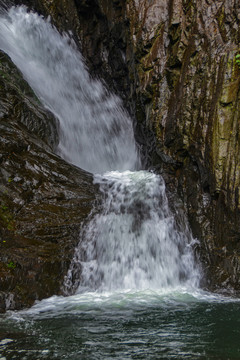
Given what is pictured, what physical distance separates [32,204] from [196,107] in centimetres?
462

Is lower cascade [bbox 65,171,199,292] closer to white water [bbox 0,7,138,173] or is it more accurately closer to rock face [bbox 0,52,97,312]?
rock face [bbox 0,52,97,312]

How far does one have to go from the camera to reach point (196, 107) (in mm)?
7637

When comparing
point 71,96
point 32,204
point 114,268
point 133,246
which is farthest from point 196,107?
point 71,96

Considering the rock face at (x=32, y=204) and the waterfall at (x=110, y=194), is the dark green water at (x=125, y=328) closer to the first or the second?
the rock face at (x=32, y=204)

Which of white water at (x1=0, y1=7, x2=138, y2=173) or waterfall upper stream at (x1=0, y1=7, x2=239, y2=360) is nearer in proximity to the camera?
waterfall upper stream at (x1=0, y1=7, x2=239, y2=360)

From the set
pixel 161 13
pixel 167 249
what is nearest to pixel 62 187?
pixel 167 249

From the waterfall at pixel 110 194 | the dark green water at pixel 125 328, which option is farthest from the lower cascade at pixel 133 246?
the dark green water at pixel 125 328

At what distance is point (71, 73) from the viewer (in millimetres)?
14195

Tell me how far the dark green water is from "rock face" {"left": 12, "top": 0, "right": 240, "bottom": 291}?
1.63 meters

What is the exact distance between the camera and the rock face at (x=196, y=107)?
6.50m

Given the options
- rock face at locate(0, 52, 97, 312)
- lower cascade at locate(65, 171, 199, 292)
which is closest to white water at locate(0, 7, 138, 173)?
rock face at locate(0, 52, 97, 312)

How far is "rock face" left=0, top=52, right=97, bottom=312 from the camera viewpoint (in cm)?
547

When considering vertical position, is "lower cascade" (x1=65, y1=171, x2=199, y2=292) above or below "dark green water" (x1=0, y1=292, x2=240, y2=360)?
above

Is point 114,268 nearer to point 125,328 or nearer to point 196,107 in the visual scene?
point 125,328
